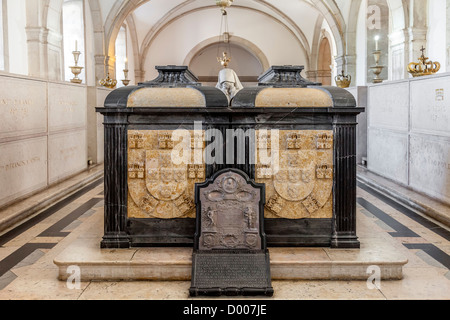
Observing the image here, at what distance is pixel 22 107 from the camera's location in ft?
20.5

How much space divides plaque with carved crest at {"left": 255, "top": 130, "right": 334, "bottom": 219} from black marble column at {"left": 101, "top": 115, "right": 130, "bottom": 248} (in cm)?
111

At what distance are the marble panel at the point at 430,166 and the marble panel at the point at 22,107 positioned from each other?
5538mm

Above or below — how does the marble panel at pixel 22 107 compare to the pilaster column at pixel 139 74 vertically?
below

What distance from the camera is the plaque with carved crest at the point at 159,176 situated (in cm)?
379

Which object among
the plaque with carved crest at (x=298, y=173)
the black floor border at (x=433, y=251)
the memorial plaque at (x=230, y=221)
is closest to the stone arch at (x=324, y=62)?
the black floor border at (x=433, y=251)

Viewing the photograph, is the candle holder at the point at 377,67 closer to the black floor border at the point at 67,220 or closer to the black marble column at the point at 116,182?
the black floor border at the point at 67,220

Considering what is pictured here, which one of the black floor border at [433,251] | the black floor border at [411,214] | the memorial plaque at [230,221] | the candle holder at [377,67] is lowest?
the black floor border at [433,251]

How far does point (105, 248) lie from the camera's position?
12.4 feet

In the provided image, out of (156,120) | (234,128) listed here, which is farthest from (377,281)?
(156,120)

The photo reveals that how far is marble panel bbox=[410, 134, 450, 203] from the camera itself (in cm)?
580

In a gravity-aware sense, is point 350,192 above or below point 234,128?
below

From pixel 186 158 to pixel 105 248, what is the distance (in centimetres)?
100

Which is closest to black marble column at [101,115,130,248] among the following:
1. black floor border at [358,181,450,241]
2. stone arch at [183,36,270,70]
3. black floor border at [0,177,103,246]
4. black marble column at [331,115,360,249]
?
black floor border at [0,177,103,246]
